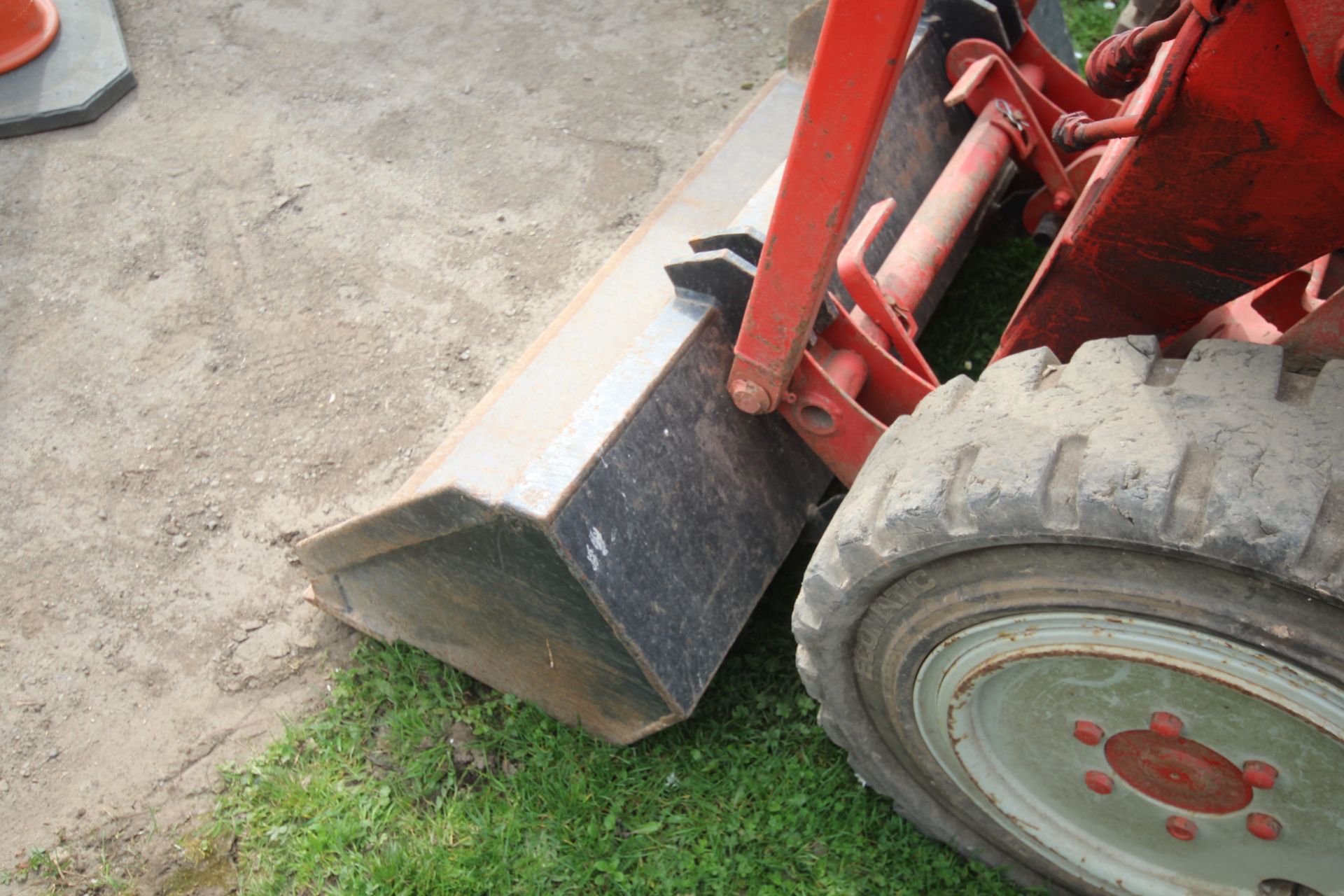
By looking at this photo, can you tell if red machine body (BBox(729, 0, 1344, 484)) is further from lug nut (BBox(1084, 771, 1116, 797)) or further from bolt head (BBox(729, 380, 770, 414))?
lug nut (BBox(1084, 771, 1116, 797))

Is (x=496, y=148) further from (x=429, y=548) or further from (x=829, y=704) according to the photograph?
(x=829, y=704)

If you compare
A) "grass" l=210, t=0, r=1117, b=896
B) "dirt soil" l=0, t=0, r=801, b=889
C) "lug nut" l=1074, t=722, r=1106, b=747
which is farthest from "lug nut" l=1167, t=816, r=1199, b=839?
"dirt soil" l=0, t=0, r=801, b=889

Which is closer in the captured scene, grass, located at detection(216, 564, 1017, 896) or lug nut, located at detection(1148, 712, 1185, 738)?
lug nut, located at detection(1148, 712, 1185, 738)

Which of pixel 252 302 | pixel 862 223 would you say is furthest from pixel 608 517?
pixel 252 302

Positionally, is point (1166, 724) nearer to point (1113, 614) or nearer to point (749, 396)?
point (1113, 614)

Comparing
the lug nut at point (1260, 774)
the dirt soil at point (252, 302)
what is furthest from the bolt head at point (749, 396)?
the dirt soil at point (252, 302)

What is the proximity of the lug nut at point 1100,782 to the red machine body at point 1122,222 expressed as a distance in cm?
74

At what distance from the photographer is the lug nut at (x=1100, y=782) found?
5.98 ft

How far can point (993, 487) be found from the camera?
146 centimetres

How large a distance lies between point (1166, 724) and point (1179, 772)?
15 centimetres

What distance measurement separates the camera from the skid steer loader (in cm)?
139

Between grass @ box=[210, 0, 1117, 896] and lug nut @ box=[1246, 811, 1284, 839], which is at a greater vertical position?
lug nut @ box=[1246, 811, 1284, 839]

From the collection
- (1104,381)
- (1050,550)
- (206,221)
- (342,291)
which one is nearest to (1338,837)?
(1050,550)

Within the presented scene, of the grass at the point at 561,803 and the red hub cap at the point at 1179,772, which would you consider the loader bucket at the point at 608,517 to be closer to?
the grass at the point at 561,803
